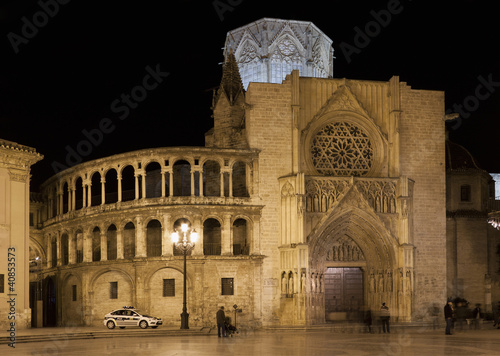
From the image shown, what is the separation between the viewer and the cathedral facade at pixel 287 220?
40.1m

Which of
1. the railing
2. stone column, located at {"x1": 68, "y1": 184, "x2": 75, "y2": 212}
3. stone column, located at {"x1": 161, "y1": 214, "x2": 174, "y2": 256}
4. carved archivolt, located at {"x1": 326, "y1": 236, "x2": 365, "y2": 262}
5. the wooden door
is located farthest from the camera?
stone column, located at {"x1": 68, "y1": 184, "x2": 75, "y2": 212}

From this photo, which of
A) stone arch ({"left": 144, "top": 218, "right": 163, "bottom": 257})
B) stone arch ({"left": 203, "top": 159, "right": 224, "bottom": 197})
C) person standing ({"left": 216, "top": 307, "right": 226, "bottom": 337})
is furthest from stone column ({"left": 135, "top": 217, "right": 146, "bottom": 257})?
person standing ({"left": 216, "top": 307, "right": 226, "bottom": 337})

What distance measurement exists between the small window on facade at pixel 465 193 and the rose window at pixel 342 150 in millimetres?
10319

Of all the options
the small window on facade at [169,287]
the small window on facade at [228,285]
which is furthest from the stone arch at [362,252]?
the small window on facade at [169,287]

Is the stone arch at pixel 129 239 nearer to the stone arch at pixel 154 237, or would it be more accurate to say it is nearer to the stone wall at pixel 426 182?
the stone arch at pixel 154 237

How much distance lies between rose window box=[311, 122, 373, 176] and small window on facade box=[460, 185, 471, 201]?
→ 1032 centimetres

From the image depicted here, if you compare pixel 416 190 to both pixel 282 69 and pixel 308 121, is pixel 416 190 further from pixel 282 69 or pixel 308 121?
pixel 282 69

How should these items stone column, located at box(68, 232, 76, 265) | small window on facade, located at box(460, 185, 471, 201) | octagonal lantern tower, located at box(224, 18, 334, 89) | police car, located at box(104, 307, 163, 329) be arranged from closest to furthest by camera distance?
police car, located at box(104, 307, 163, 329), stone column, located at box(68, 232, 76, 265), small window on facade, located at box(460, 185, 471, 201), octagonal lantern tower, located at box(224, 18, 334, 89)

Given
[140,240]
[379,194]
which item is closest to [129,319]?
[140,240]

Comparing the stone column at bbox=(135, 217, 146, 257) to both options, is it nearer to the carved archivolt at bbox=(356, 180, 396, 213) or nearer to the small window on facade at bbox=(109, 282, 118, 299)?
the small window on facade at bbox=(109, 282, 118, 299)

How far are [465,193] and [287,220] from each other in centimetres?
1604

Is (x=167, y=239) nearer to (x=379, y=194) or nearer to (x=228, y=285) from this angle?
(x=228, y=285)

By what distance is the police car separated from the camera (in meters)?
37.5

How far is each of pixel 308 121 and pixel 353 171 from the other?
3.87 meters
